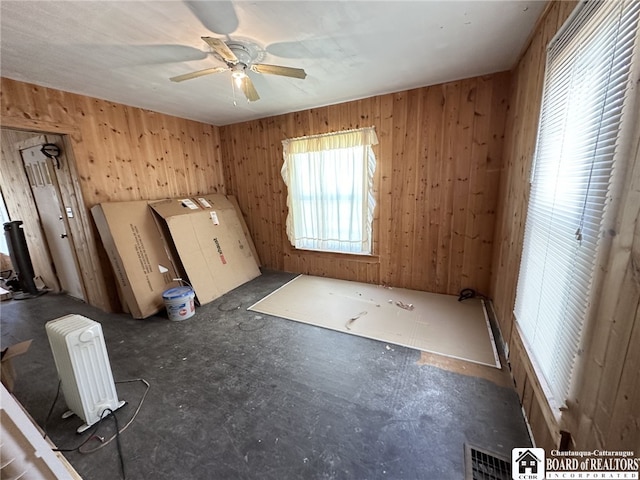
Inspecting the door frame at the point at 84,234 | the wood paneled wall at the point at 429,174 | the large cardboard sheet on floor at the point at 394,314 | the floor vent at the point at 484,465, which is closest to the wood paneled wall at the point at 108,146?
the door frame at the point at 84,234

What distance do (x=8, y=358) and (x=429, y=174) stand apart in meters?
3.63

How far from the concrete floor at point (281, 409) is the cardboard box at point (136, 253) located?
0.50 m

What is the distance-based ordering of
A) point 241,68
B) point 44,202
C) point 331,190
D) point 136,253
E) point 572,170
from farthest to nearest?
point 331,190 → point 44,202 → point 136,253 → point 241,68 → point 572,170

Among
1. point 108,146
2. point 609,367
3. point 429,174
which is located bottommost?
point 609,367

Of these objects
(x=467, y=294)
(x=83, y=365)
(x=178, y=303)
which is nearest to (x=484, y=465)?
(x=467, y=294)

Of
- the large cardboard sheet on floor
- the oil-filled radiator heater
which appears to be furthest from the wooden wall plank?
the large cardboard sheet on floor

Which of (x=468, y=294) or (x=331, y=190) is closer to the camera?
(x=468, y=294)

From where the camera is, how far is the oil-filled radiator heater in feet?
4.78

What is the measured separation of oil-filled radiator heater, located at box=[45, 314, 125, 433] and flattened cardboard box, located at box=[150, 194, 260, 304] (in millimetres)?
1597

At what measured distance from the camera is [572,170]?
118cm

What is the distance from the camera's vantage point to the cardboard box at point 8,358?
1.25 meters

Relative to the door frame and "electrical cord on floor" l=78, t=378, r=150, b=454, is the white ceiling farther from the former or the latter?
"electrical cord on floor" l=78, t=378, r=150, b=454

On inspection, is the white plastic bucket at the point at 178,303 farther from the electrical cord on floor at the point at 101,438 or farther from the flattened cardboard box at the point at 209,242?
the electrical cord on floor at the point at 101,438

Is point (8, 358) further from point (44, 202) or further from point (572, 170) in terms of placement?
point (44, 202)
